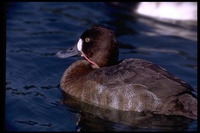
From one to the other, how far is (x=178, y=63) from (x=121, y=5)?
283 centimetres

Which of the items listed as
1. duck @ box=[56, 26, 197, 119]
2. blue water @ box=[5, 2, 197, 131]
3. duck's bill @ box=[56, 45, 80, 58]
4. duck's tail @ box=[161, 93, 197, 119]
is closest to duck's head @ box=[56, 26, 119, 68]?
A: duck @ box=[56, 26, 197, 119]

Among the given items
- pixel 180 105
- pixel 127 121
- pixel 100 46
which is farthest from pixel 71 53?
pixel 180 105

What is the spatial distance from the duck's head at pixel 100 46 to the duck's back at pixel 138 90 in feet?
0.63

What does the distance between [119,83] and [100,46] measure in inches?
24.4

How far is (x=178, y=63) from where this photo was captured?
7609 millimetres

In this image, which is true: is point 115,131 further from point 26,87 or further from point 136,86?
point 26,87

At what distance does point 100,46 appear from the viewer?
616 cm

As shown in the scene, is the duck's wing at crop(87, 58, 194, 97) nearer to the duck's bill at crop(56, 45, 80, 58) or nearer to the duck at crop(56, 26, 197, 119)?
the duck at crop(56, 26, 197, 119)

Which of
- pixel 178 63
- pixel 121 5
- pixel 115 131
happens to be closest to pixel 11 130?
pixel 115 131

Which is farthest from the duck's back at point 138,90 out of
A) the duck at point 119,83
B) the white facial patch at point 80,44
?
the white facial patch at point 80,44

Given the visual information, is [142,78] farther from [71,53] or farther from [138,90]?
[71,53]

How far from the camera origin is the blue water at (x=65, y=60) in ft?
18.4

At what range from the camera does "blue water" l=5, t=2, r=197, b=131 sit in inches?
221

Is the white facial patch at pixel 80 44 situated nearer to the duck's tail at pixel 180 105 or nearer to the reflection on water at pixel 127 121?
the reflection on water at pixel 127 121
